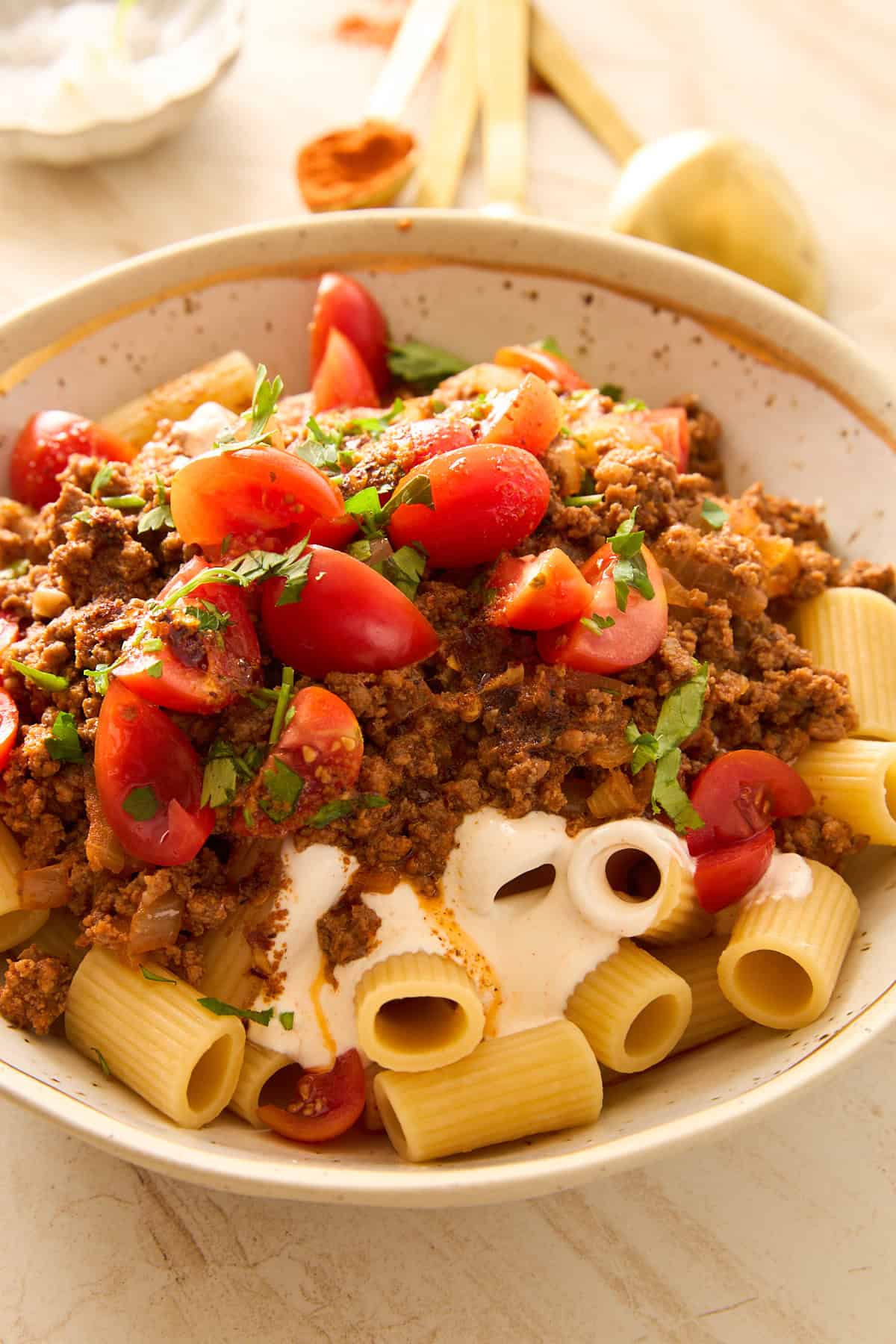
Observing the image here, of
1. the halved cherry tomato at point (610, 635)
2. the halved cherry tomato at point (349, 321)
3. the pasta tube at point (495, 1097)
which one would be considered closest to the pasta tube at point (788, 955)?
the pasta tube at point (495, 1097)

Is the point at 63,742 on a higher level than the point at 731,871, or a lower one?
higher

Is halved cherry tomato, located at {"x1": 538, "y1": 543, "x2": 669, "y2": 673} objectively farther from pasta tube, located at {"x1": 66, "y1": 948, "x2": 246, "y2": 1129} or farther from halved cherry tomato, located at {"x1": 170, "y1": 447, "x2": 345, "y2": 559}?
pasta tube, located at {"x1": 66, "y1": 948, "x2": 246, "y2": 1129}

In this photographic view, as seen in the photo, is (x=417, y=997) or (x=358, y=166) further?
(x=358, y=166)

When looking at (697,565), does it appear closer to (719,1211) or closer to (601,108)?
(719,1211)

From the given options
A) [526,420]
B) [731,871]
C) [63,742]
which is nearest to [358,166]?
[526,420]

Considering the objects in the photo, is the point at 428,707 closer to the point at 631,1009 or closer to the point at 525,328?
the point at 631,1009

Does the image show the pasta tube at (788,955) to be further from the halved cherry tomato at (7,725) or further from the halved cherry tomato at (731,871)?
the halved cherry tomato at (7,725)

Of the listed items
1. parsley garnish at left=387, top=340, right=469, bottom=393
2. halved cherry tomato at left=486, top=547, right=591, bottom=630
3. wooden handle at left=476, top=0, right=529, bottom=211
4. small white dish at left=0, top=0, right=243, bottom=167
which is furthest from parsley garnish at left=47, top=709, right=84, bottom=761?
small white dish at left=0, top=0, right=243, bottom=167
